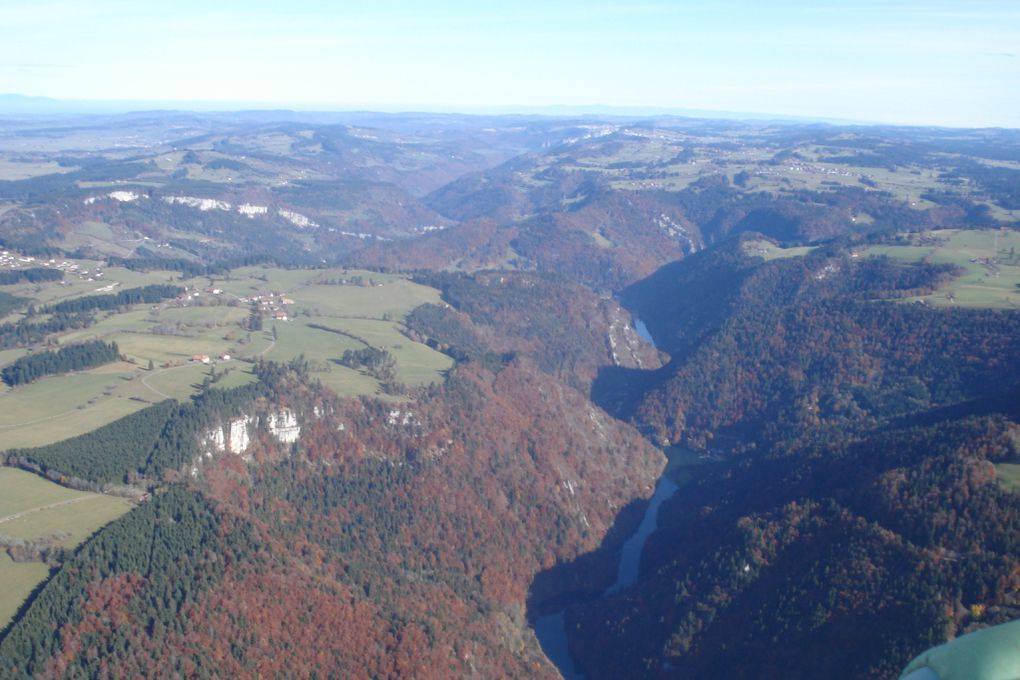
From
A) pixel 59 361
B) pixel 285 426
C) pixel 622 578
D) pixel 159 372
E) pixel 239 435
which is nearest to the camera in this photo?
pixel 239 435

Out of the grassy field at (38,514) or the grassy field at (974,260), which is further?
the grassy field at (974,260)

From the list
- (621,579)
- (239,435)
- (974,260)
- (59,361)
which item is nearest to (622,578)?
(621,579)

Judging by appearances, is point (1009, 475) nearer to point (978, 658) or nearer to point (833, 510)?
point (833, 510)

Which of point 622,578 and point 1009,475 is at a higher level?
point 1009,475

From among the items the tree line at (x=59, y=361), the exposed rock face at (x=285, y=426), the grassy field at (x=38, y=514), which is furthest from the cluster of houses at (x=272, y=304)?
the grassy field at (x=38, y=514)

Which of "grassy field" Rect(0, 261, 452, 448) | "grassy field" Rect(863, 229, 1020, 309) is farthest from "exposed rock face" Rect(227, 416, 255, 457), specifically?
"grassy field" Rect(863, 229, 1020, 309)

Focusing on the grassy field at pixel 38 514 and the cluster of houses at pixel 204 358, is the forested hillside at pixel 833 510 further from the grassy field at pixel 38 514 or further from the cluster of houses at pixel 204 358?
the cluster of houses at pixel 204 358

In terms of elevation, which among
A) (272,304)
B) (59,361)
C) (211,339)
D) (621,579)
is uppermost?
(59,361)
